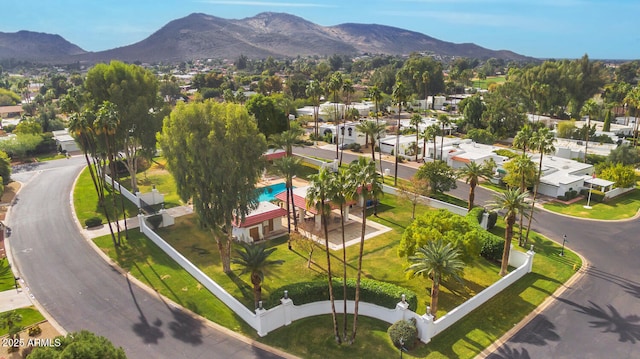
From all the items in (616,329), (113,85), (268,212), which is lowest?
(616,329)

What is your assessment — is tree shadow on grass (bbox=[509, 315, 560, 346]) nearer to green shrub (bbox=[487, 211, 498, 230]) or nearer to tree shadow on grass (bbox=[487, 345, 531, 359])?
tree shadow on grass (bbox=[487, 345, 531, 359])

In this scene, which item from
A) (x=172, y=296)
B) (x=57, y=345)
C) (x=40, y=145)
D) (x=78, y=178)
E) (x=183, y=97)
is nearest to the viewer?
(x=57, y=345)

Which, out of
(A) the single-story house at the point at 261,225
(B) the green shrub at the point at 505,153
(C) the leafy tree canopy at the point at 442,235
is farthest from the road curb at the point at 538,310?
(B) the green shrub at the point at 505,153

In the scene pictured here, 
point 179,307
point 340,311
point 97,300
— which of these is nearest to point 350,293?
point 340,311

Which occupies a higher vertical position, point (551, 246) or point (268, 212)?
point (268, 212)

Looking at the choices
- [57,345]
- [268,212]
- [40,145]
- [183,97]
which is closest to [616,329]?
[268,212]

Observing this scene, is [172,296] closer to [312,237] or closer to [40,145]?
[312,237]

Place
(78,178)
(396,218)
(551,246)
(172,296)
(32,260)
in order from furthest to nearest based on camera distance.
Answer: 1. (78,178)
2. (396,218)
3. (551,246)
4. (32,260)
5. (172,296)
